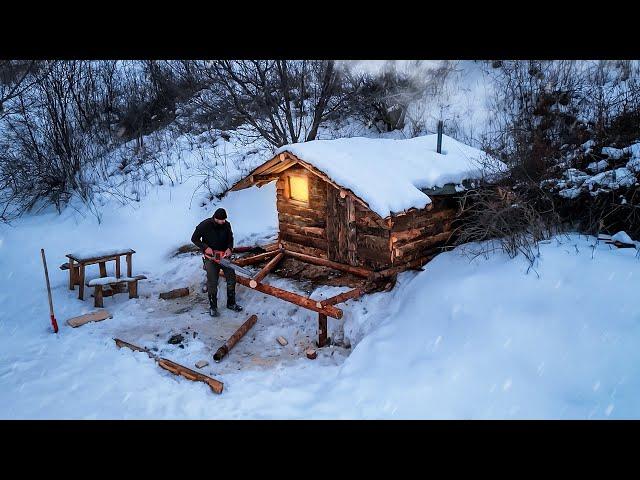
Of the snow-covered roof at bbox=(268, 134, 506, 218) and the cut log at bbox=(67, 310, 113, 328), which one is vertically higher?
the snow-covered roof at bbox=(268, 134, 506, 218)

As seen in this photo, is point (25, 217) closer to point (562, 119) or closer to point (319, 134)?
point (319, 134)

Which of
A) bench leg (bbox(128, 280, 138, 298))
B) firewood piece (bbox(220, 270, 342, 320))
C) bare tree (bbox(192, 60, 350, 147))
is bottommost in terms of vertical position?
bench leg (bbox(128, 280, 138, 298))

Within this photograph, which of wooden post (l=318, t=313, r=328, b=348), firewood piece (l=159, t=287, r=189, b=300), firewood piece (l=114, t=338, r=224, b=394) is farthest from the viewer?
firewood piece (l=159, t=287, r=189, b=300)

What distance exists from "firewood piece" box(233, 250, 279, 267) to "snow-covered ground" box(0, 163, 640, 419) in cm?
86

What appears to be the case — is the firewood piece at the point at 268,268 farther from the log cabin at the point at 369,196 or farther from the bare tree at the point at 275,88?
the bare tree at the point at 275,88

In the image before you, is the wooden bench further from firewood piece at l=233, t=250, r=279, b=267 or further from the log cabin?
the log cabin

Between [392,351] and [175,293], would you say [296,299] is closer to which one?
[392,351]

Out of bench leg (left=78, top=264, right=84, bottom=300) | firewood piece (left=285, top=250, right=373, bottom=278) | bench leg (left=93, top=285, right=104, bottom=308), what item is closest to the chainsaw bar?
firewood piece (left=285, top=250, right=373, bottom=278)

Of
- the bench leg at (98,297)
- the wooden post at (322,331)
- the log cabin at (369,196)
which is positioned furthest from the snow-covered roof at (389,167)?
the bench leg at (98,297)

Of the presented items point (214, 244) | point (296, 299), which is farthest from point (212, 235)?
point (296, 299)

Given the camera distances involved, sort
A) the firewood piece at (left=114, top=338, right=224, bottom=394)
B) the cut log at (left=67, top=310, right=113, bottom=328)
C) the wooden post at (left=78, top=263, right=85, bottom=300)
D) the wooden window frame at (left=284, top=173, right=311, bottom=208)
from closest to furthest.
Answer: the firewood piece at (left=114, top=338, right=224, bottom=394) < the cut log at (left=67, top=310, right=113, bottom=328) < the wooden post at (left=78, top=263, right=85, bottom=300) < the wooden window frame at (left=284, top=173, right=311, bottom=208)

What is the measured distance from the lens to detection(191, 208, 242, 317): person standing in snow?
31.6ft

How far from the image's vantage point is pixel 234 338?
8750mm

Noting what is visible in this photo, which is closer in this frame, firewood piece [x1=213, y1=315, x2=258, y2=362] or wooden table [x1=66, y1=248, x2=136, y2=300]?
firewood piece [x1=213, y1=315, x2=258, y2=362]
